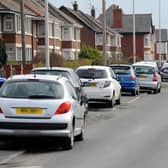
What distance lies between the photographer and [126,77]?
33000 millimetres

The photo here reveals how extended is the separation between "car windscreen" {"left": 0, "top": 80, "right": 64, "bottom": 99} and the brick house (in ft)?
145

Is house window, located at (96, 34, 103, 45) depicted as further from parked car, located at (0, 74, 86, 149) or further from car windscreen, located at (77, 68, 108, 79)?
parked car, located at (0, 74, 86, 149)

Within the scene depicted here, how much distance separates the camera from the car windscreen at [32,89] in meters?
13.0

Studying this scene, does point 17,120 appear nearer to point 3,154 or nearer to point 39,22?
point 3,154

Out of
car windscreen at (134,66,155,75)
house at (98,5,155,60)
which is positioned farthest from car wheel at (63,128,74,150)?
house at (98,5,155,60)

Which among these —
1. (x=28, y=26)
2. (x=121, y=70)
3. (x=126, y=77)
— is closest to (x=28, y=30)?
(x=28, y=26)

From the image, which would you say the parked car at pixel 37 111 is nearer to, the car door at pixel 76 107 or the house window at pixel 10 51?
the car door at pixel 76 107

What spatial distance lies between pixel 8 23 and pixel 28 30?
15.3 feet

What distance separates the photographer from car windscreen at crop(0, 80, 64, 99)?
1302 cm

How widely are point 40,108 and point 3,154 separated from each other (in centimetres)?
Result: 107

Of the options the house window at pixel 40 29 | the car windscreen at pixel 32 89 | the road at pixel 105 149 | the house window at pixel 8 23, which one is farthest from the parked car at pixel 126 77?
the house window at pixel 40 29

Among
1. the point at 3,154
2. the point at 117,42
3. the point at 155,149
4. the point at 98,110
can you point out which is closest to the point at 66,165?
the point at 3,154

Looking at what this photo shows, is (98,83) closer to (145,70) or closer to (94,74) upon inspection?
(94,74)

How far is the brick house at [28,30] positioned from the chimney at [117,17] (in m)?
30.0
